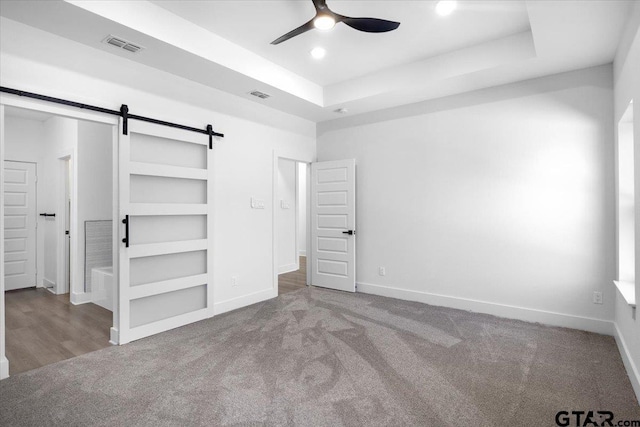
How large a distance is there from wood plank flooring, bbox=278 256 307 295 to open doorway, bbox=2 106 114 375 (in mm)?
2428

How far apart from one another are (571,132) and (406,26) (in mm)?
2091

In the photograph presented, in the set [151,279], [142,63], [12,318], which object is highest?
[142,63]

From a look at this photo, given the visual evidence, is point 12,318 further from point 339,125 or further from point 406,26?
point 406,26

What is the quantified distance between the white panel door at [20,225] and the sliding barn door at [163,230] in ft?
12.2

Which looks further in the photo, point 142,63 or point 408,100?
point 408,100

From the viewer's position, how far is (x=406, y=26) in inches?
129

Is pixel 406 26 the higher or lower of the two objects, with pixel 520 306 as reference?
higher

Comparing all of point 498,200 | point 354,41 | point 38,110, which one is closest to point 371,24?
point 354,41

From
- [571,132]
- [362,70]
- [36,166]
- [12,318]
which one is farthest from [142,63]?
[571,132]

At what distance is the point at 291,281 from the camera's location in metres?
6.09

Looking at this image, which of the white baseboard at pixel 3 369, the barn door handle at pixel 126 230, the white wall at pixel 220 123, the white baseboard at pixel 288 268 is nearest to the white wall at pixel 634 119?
the white wall at pixel 220 123

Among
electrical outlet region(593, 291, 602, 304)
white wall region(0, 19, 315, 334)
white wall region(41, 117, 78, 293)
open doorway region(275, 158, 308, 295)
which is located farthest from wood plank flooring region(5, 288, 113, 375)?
electrical outlet region(593, 291, 602, 304)

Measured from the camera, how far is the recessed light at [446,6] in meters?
2.86

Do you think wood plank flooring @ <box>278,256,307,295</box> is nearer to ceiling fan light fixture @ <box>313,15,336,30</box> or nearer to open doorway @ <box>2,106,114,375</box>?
open doorway @ <box>2,106,114,375</box>
